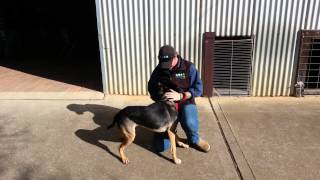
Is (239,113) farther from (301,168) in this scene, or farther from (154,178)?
(154,178)

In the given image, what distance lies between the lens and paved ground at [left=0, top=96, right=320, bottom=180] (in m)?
4.28

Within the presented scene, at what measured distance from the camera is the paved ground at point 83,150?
4.26 metres

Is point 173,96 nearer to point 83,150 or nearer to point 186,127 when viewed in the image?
point 186,127

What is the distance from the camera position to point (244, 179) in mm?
4094

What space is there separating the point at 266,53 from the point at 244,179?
10.5 ft

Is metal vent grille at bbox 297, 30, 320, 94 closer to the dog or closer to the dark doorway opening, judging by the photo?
the dog

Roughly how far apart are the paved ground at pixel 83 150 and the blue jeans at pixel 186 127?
146 millimetres

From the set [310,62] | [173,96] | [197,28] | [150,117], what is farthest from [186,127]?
[310,62]

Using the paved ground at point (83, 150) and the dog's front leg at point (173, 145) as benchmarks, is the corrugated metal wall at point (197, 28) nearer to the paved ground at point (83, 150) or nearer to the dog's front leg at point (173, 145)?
the paved ground at point (83, 150)

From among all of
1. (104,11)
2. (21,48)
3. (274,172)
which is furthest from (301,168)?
(21,48)

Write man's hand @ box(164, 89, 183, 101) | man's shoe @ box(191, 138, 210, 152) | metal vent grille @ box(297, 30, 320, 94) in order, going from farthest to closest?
1. metal vent grille @ box(297, 30, 320, 94)
2. man's shoe @ box(191, 138, 210, 152)
3. man's hand @ box(164, 89, 183, 101)

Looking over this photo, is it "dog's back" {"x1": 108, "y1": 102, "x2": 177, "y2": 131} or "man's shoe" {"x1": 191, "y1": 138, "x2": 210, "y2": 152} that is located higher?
"dog's back" {"x1": 108, "y1": 102, "x2": 177, "y2": 131}

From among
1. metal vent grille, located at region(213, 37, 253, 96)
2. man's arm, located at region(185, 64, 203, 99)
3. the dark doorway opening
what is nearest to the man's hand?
man's arm, located at region(185, 64, 203, 99)

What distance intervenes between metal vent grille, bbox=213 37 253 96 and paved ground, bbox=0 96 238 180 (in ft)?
2.73
